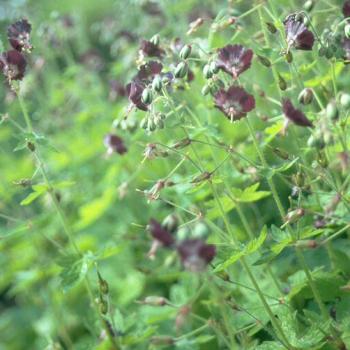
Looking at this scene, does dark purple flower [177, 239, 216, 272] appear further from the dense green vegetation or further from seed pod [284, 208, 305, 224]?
seed pod [284, 208, 305, 224]

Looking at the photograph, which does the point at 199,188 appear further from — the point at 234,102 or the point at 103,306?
the point at 103,306

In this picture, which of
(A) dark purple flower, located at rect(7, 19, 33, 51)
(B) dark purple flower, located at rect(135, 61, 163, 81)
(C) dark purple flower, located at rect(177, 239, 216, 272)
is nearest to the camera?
(C) dark purple flower, located at rect(177, 239, 216, 272)

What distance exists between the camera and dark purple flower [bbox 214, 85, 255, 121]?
2076 mm

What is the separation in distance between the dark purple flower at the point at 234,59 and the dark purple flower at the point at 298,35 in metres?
0.14

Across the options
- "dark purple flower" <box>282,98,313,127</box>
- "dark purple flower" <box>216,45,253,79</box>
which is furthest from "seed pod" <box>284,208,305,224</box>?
"dark purple flower" <box>216,45,253,79</box>

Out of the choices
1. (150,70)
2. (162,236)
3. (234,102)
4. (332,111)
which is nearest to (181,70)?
(150,70)

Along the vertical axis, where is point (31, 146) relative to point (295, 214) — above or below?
above

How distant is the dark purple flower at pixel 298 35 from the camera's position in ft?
6.93

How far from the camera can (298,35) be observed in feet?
6.96

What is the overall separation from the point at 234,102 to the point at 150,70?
0.38 metres

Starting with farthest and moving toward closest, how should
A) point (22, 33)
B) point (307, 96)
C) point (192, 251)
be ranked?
point (22, 33), point (307, 96), point (192, 251)

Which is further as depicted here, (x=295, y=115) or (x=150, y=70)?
(x=150, y=70)

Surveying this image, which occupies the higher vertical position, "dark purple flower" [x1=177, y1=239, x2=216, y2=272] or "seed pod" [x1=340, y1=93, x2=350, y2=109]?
"seed pod" [x1=340, y1=93, x2=350, y2=109]

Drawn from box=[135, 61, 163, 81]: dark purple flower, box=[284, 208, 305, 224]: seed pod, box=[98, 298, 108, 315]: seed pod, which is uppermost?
box=[135, 61, 163, 81]: dark purple flower
